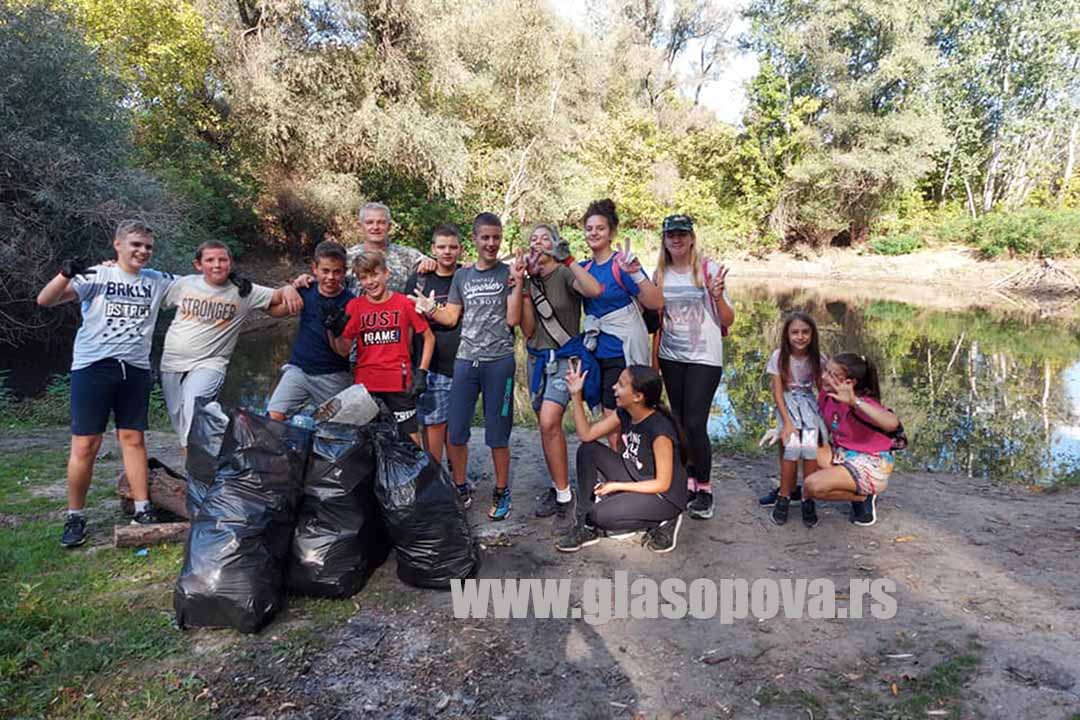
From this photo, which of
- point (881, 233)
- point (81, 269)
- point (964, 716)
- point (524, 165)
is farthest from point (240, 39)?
point (881, 233)

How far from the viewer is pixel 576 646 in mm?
2734

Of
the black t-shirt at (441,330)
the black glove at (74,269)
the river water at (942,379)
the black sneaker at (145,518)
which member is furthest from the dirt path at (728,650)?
the river water at (942,379)

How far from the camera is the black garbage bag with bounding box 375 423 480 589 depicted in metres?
3.05

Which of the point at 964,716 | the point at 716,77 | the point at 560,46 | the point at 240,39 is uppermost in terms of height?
the point at 716,77

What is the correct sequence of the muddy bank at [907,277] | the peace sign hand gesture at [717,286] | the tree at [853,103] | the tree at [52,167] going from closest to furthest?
the peace sign hand gesture at [717,286] < the tree at [52,167] < the muddy bank at [907,277] < the tree at [853,103]

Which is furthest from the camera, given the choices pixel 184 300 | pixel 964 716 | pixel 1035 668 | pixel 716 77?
pixel 716 77

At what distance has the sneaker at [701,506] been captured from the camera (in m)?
4.06

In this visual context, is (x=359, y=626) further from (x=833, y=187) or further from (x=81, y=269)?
A: (x=833, y=187)

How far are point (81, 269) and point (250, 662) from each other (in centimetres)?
248

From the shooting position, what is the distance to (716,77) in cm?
3644

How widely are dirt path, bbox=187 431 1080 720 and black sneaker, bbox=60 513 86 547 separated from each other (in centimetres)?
168

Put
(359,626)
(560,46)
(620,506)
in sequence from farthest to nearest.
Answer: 1. (560,46)
2. (620,506)
3. (359,626)

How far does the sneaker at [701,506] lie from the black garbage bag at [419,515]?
1596mm

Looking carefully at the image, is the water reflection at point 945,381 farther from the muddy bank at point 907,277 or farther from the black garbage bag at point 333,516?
the black garbage bag at point 333,516
